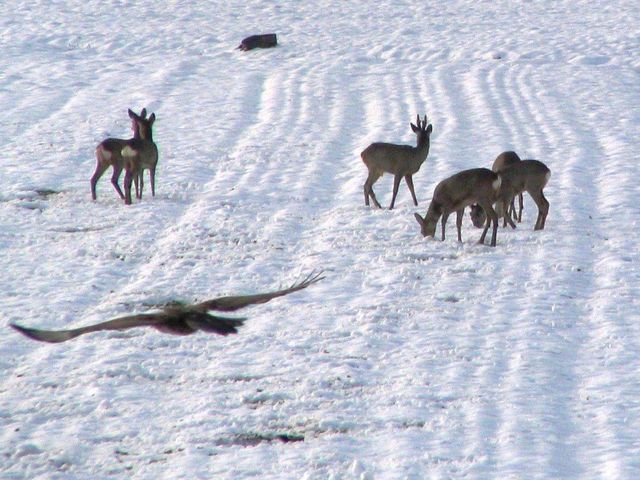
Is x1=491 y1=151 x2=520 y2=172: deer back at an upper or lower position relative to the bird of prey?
lower

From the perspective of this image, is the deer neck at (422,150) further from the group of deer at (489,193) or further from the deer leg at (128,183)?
the deer leg at (128,183)

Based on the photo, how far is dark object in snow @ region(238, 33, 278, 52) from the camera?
82.7ft

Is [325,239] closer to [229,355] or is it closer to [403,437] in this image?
[229,355]

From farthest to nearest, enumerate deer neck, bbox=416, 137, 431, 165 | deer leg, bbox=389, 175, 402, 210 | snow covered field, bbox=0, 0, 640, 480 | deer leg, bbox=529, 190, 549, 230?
deer neck, bbox=416, 137, 431, 165
deer leg, bbox=389, 175, 402, 210
deer leg, bbox=529, 190, 549, 230
snow covered field, bbox=0, 0, 640, 480

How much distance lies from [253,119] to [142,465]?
12.4m

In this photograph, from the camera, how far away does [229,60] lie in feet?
79.7

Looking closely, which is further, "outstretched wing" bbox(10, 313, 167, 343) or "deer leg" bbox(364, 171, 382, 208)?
"deer leg" bbox(364, 171, 382, 208)

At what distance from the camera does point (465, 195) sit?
11.3 metres

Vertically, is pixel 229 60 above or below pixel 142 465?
below

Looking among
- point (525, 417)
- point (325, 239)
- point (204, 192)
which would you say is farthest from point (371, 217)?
point (525, 417)

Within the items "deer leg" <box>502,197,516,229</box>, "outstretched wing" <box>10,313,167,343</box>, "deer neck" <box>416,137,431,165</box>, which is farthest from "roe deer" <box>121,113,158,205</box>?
"outstretched wing" <box>10,313,167,343</box>

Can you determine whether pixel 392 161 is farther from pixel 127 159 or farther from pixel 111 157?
pixel 111 157

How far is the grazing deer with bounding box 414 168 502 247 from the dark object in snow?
14.4 metres

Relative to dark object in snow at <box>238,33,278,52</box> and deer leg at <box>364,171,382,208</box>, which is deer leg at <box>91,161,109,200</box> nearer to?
deer leg at <box>364,171,382,208</box>
